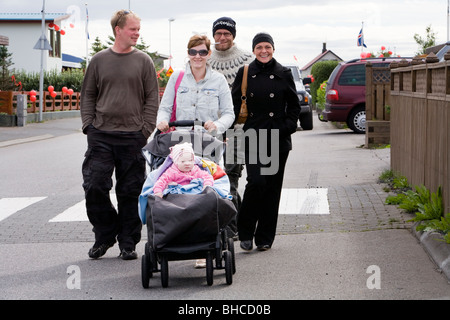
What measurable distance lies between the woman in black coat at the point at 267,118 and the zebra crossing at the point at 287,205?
224 cm

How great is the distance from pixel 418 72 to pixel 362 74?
13570 millimetres

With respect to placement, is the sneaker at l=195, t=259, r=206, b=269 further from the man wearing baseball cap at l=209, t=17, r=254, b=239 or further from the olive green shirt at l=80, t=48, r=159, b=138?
the olive green shirt at l=80, t=48, r=159, b=138

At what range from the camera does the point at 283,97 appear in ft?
25.6

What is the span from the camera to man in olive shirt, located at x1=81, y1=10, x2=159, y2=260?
301 inches

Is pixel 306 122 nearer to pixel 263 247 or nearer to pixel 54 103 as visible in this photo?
pixel 263 247

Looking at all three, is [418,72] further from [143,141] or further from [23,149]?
[23,149]

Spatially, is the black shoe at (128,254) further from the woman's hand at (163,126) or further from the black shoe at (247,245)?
the woman's hand at (163,126)

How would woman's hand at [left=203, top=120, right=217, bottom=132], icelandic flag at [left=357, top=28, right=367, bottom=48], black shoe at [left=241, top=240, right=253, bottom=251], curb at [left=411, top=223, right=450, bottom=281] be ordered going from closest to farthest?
curb at [left=411, top=223, right=450, bottom=281] → woman's hand at [left=203, top=120, right=217, bottom=132] → black shoe at [left=241, top=240, right=253, bottom=251] → icelandic flag at [left=357, top=28, right=367, bottom=48]

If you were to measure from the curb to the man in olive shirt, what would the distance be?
2.62m

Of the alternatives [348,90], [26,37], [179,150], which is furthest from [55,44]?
[179,150]

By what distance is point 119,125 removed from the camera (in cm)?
766

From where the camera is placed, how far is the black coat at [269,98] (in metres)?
7.75

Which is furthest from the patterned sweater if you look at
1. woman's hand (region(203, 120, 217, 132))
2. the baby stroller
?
the baby stroller

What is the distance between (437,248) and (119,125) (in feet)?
9.78
